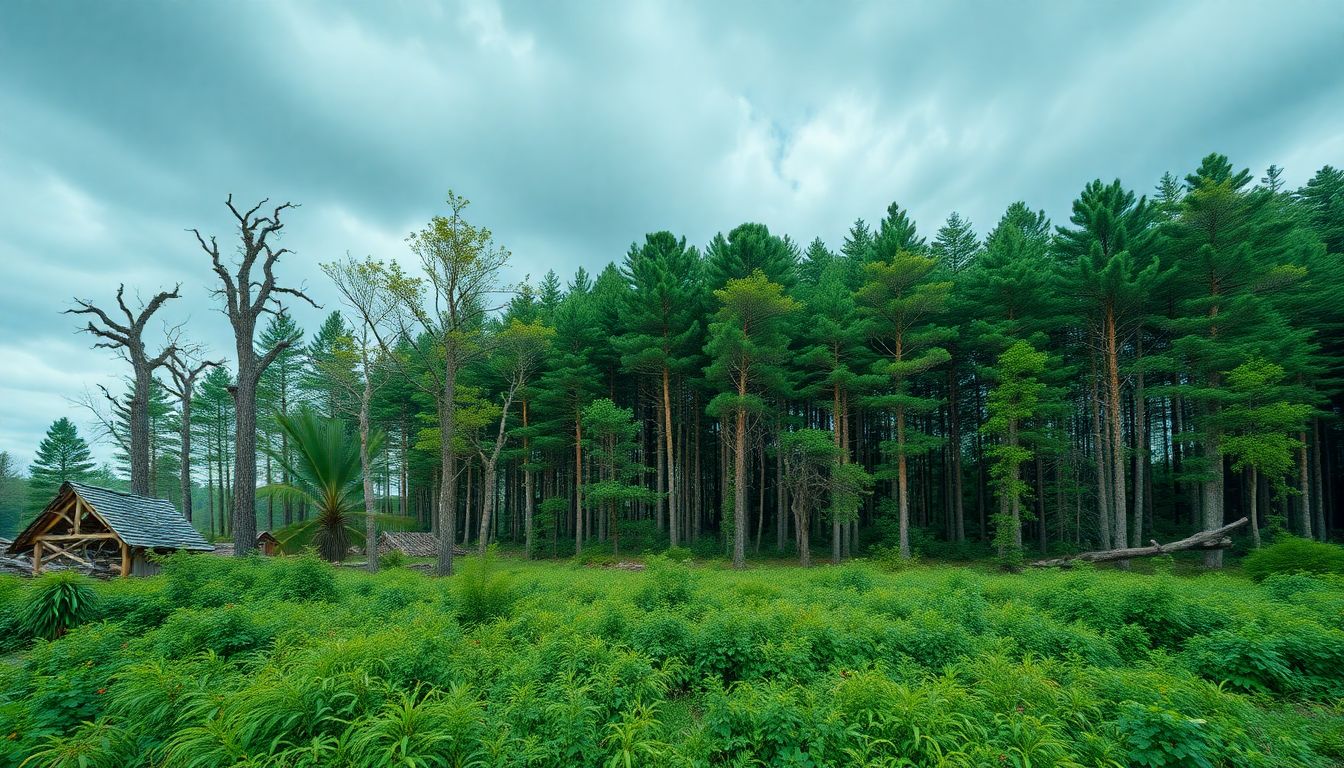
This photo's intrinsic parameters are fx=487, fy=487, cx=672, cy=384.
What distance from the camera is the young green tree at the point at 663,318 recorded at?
21.6 meters

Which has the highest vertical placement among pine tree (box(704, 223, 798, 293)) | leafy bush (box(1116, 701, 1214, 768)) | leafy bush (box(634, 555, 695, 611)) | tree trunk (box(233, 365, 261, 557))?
pine tree (box(704, 223, 798, 293))

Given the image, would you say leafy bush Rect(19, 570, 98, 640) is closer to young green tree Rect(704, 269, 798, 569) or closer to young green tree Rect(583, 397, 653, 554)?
young green tree Rect(583, 397, 653, 554)

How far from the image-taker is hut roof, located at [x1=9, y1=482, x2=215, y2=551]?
11.0m

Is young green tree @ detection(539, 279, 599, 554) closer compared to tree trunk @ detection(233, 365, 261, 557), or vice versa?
tree trunk @ detection(233, 365, 261, 557)

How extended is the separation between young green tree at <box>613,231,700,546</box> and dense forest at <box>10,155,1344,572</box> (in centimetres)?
18

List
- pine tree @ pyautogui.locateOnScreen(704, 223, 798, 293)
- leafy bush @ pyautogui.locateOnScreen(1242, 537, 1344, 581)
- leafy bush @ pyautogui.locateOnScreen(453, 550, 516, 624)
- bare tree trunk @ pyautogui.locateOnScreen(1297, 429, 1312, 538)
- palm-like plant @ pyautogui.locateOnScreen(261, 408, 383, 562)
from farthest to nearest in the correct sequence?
pine tree @ pyautogui.locateOnScreen(704, 223, 798, 293) < bare tree trunk @ pyautogui.locateOnScreen(1297, 429, 1312, 538) < palm-like plant @ pyautogui.locateOnScreen(261, 408, 383, 562) < leafy bush @ pyautogui.locateOnScreen(1242, 537, 1344, 581) < leafy bush @ pyautogui.locateOnScreen(453, 550, 516, 624)

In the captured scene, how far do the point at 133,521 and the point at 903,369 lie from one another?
922 inches

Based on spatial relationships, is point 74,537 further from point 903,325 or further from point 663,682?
point 903,325

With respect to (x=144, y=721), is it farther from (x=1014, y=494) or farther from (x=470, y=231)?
(x=1014, y=494)

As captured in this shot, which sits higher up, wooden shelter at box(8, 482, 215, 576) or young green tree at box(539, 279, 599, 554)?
young green tree at box(539, 279, 599, 554)

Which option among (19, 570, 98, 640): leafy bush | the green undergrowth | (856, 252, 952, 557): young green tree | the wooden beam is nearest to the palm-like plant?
the wooden beam

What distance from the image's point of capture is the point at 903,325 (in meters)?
20.1

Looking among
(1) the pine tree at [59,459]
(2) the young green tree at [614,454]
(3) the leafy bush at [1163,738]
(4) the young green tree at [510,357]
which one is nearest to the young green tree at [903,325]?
(2) the young green tree at [614,454]

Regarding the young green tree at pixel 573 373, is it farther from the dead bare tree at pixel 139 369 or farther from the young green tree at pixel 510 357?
the dead bare tree at pixel 139 369
